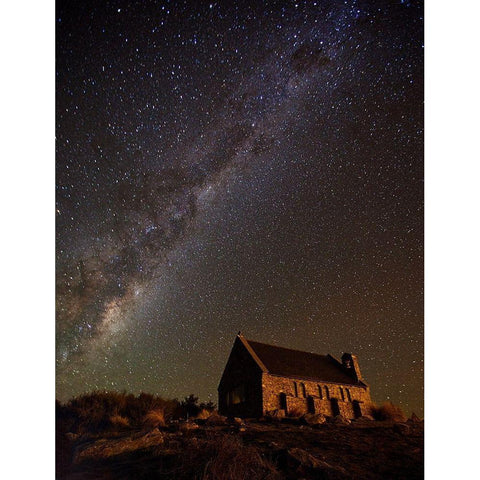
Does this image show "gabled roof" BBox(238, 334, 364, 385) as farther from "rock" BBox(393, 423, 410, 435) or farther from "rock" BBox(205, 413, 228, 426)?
"rock" BBox(205, 413, 228, 426)

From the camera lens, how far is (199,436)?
7984 mm

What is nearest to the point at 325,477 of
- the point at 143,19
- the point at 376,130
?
the point at 376,130

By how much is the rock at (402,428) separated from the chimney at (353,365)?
103cm

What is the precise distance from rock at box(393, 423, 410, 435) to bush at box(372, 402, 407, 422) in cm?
11

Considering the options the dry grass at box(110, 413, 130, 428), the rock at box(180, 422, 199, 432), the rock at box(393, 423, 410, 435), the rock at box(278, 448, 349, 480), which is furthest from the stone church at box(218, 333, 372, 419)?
the rock at box(278, 448, 349, 480)

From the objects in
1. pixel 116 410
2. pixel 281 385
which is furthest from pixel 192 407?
pixel 281 385

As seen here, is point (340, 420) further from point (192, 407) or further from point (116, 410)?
point (116, 410)

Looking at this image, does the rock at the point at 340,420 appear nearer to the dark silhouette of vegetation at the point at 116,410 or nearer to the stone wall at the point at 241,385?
the stone wall at the point at 241,385

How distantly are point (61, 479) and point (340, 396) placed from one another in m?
5.38

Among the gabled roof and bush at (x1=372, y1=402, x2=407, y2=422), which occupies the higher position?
the gabled roof

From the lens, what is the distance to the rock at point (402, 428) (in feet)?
23.1

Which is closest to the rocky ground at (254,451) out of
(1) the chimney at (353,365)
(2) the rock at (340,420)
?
(2) the rock at (340,420)

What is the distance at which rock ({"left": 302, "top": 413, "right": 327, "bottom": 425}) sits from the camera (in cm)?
867
